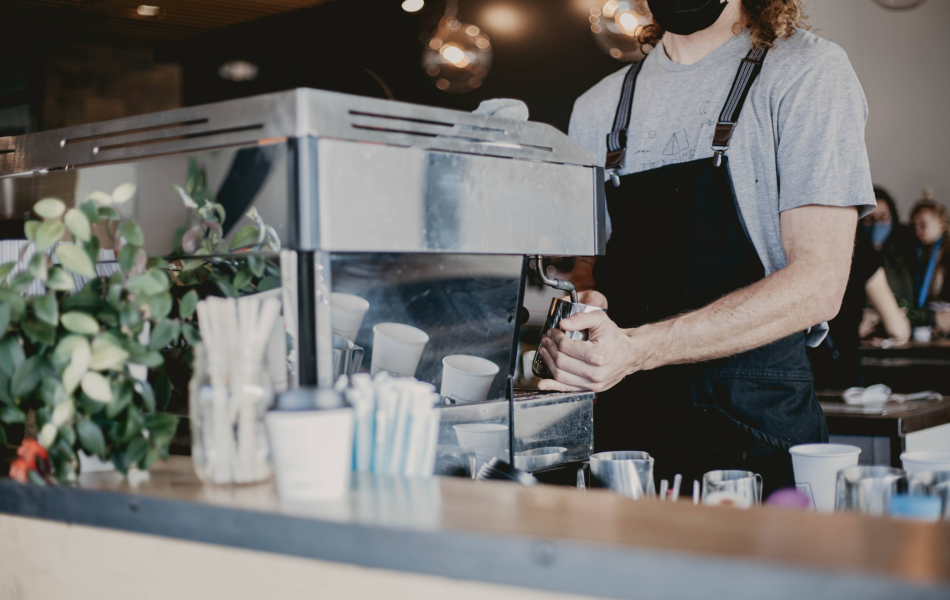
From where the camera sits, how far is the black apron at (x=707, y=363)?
1608 mm

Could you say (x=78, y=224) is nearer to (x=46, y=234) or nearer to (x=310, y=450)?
(x=46, y=234)

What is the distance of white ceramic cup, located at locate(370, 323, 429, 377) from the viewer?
1.21 m

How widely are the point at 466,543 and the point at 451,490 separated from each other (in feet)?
0.53

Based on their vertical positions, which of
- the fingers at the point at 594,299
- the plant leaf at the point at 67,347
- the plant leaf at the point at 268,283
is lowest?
the plant leaf at the point at 67,347

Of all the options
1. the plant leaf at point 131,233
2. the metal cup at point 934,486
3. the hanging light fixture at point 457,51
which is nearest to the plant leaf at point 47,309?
the plant leaf at point 131,233

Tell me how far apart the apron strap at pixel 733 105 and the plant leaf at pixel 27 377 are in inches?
48.1

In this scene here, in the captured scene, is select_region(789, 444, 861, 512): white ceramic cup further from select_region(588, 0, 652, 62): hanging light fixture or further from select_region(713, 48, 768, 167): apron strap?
select_region(588, 0, 652, 62): hanging light fixture

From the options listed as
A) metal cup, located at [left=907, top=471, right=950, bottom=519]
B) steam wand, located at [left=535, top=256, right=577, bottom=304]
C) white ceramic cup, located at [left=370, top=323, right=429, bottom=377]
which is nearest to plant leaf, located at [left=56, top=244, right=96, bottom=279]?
white ceramic cup, located at [left=370, top=323, right=429, bottom=377]

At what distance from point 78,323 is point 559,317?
2.66 ft

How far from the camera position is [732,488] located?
0.99 metres

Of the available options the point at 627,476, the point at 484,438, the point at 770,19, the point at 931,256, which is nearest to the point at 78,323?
the point at 484,438

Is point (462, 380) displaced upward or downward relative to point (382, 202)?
downward

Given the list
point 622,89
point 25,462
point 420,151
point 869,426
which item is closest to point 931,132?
point 869,426

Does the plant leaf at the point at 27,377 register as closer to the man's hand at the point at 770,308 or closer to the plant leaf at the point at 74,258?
the plant leaf at the point at 74,258
